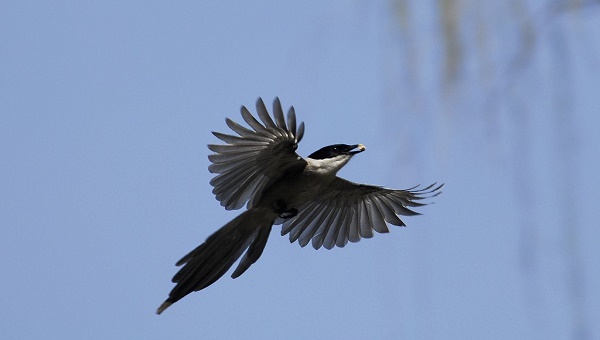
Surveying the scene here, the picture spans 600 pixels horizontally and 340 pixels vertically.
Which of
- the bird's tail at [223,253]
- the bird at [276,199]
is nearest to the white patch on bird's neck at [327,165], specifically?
the bird at [276,199]

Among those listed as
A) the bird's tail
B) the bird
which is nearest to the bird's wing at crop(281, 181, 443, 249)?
the bird

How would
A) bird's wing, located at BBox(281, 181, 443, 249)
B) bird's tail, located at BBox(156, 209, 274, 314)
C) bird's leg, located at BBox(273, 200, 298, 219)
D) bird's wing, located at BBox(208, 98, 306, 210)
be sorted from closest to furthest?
bird's tail, located at BBox(156, 209, 274, 314) < bird's wing, located at BBox(208, 98, 306, 210) < bird's leg, located at BBox(273, 200, 298, 219) < bird's wing, located at BBox(281, 181, 443, 249)

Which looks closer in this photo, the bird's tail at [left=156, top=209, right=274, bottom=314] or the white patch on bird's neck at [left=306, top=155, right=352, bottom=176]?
the bird's tail at [left=156, top=209, right=274, bottom=314]

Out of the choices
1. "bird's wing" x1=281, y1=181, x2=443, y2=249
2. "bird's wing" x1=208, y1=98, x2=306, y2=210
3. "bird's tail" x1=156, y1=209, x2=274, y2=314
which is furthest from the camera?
"bird's wing" x1=281, y1=181, x2=443, y2=249

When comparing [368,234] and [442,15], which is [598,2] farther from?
[368,234]

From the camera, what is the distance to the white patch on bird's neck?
483 centimetres

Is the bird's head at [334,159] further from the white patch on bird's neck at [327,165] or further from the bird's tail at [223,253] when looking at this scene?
the bird's tail at [223,253]

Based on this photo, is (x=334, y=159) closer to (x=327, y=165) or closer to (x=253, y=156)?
(x=327, y=165)

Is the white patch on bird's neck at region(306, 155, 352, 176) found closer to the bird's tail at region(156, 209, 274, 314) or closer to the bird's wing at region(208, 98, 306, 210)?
the bird's wing at region(208, 98, 306, 210)

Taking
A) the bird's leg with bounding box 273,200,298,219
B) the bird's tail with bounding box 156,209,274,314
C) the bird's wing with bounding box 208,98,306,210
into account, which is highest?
the bird's wing with bounding box 208,98,306,210

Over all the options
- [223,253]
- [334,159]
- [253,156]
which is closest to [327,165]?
[334,159]

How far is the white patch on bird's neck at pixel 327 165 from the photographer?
190 inches

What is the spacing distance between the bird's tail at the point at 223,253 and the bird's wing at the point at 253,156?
120 mm

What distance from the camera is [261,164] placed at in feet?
15.3
